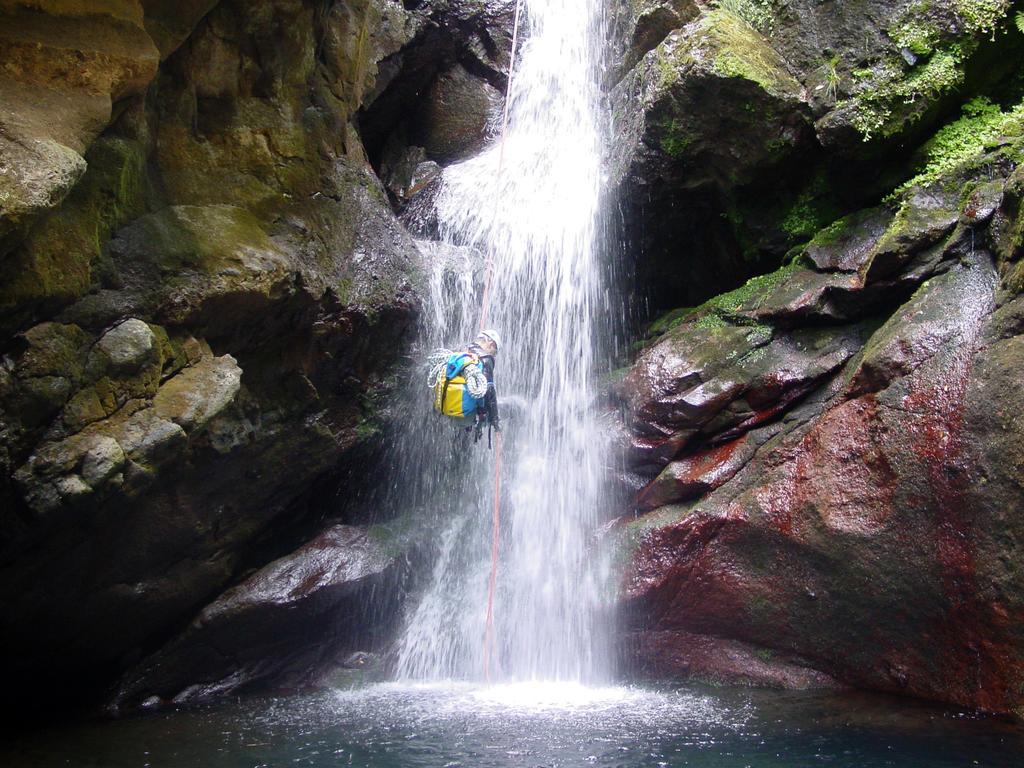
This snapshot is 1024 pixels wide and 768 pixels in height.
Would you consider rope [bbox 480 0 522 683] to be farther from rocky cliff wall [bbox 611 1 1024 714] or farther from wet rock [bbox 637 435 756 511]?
wet rock [bbox 637 435 756 511]

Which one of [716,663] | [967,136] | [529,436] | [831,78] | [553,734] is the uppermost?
[831,78]

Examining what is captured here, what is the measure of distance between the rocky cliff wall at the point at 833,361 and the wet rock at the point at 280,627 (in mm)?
3197

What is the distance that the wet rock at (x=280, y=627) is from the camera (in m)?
8.27

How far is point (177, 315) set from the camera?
6.58 metres

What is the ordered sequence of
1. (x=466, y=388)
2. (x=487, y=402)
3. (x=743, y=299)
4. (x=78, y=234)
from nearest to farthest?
(x=78, y=234) < (x=466, y=388) < (x=487, y=402) < (x=743, y=299)

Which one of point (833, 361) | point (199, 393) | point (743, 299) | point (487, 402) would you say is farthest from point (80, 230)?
point (833, 361)

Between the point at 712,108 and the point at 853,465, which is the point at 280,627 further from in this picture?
the point at 712,108

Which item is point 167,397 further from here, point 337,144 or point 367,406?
point 337,144

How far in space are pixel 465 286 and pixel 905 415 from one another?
551cm

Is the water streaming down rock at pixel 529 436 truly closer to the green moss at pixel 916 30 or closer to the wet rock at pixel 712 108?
the wet rock at pixel 712 108

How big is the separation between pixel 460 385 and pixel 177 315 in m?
2.68

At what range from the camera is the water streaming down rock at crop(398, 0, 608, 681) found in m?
8.63

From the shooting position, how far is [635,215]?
9688 mm

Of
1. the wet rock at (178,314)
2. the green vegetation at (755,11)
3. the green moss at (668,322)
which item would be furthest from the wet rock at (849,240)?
the wet rock at (178,314)
